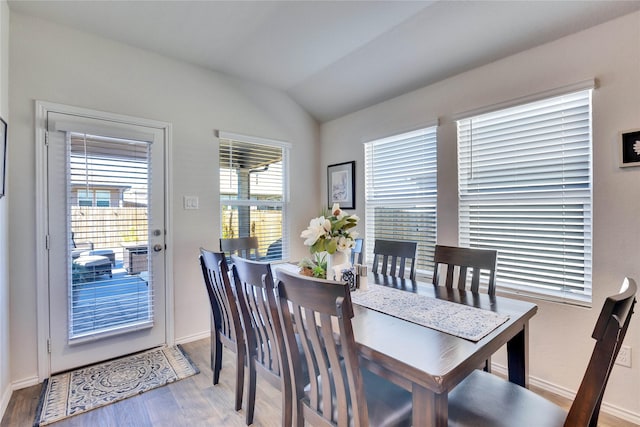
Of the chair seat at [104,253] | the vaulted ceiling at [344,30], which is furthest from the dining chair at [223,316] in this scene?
the vaulted ceiling at [344,30]

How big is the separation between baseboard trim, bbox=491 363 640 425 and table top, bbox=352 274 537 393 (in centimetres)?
105

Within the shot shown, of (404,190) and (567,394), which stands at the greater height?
(404,190)

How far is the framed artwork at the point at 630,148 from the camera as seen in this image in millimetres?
1763

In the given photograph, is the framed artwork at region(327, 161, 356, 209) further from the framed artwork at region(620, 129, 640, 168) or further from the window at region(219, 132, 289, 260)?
the framed artwork at region(620, 129, 640, 168)

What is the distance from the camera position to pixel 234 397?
2047mm

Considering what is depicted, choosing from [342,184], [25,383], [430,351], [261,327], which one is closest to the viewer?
[430,351]

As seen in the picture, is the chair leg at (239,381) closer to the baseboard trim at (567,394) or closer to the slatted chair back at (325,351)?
the slatted chair back at (325,351)

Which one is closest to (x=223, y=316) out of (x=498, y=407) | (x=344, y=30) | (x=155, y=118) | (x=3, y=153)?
(x=498, y=407)

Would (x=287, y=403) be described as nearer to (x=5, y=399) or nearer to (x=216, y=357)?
(x=216, y=357)

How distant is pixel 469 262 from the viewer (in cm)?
197

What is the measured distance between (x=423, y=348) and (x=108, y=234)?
2.53m

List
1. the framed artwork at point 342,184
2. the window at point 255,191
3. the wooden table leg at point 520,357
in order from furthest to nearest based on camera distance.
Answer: the framed artwork at point 342,184
the window at point 255,191
the wooden table leg at point 520,357

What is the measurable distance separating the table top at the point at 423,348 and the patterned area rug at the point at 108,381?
174 centimetres

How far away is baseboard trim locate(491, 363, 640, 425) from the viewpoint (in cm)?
182
